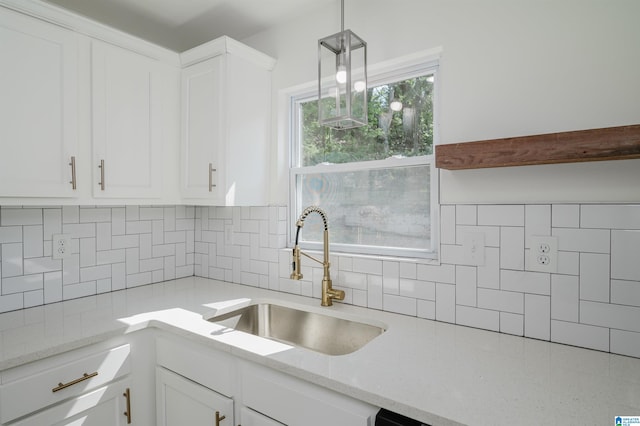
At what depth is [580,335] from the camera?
4.17ft

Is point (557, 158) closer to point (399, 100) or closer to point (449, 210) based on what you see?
point (449, 210)

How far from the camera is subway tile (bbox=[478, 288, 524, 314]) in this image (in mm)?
1378

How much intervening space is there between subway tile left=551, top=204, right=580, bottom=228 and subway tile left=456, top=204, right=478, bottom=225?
0.87ft

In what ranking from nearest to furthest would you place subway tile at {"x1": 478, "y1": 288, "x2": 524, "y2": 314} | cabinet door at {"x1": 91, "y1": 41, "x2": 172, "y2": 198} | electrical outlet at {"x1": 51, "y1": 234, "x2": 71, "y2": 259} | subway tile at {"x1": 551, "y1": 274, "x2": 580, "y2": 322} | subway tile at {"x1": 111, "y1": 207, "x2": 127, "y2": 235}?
subway tile at {"x1": 551, "y1": 274, "x2": 580, "y2": 322}
subway tile at {"x1": 478, "y1": 288, "x2": 524, "y2": 314}
cabinet door at {"x1": 91, "y1": 41, "x2": 172, "y2": 198}
electrical outlet at {"x1": 51, "y1": 234, "x2": 71, "y2": 259}
subway tile at {"x1": 111, "y1": 207, "x2": 127, "y2": 235}

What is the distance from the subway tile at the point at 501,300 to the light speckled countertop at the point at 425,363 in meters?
0.11

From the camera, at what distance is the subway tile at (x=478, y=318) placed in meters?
1.43

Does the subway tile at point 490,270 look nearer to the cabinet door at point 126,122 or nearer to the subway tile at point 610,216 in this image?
the subway tile at point 610,216

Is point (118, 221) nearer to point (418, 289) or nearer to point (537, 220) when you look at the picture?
point (418, 289)

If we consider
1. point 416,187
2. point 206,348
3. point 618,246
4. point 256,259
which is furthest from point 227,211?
point 618,246

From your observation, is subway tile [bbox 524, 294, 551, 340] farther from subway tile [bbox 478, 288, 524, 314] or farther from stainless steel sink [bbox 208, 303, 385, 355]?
stainless steel sink [bbox 208, 303, 385, 355]

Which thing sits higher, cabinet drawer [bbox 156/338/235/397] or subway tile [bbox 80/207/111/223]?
subway tile [bbox 80/207/111/223]

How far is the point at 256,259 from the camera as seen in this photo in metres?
2.20

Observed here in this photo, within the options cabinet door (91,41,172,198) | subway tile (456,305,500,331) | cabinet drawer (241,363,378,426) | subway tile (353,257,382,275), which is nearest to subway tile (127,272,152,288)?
cabinet door (91,41,172,198)

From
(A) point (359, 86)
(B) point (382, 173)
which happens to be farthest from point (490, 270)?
(A) point (359, 86)
